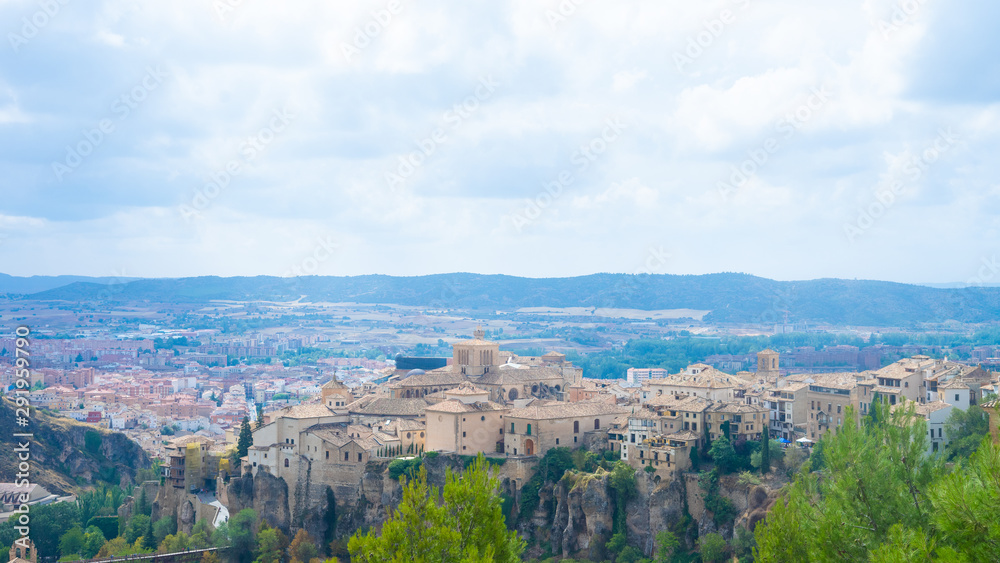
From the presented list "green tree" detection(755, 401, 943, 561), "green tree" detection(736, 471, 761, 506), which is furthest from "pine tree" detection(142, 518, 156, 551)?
"green tree" detection(755, 401, 943, 561)

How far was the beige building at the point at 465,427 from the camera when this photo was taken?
1892 inches

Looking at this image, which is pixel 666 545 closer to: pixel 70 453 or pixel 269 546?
pixel 269 546

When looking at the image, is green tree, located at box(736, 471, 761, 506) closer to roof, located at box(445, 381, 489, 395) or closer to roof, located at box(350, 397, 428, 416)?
roof, located at box(445, 381, 489, 395)

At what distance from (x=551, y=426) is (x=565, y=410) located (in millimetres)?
1507

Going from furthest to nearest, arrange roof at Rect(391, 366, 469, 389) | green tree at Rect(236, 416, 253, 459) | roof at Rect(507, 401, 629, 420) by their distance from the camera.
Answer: roof at Rect(391, 366, 469, 389)
green tree at Rect(236, 416, 253, 459)
roof at Rect(507, 401, 629, 420)

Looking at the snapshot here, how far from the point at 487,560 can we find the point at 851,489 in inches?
294

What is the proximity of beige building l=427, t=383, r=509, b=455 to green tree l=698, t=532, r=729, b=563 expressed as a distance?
11.5 meters

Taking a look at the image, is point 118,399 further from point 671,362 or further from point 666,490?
point 666,490

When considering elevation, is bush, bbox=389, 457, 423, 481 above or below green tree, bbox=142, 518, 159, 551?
above

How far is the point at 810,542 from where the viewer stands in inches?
749

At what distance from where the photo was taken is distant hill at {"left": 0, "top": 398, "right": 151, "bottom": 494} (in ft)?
251

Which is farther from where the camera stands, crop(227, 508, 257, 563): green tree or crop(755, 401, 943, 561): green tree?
crop(227, 508, 257, 563): green tree

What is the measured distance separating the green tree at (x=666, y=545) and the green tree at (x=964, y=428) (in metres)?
11.2

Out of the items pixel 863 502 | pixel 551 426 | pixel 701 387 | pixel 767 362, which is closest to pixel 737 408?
pixel 701 387
